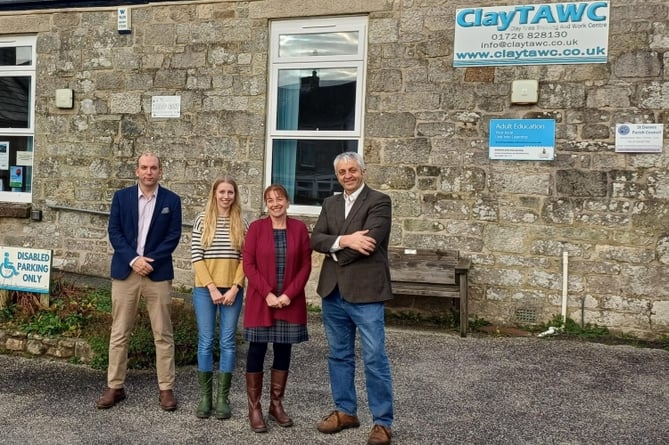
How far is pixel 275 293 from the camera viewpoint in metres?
3.83

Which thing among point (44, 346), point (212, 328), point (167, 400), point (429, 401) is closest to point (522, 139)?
point (429, 401)

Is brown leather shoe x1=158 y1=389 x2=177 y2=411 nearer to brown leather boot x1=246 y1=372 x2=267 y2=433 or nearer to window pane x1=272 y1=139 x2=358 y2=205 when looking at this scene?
brown leather boot x1=246 y1=372 x2=267 y2=433

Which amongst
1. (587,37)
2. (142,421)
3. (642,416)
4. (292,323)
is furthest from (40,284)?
(587,37)

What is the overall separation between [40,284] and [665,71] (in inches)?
247

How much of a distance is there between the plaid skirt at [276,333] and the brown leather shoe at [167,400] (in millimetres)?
866

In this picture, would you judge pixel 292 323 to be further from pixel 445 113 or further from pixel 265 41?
pixel 265 41

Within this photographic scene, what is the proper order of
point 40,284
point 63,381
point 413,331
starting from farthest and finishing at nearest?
point 413,331 < point 40,284 < point 63,381

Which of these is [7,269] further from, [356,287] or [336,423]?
[356,287]

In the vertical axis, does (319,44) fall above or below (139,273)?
above

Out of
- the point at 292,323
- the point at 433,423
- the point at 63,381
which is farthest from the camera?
the point at 63,381

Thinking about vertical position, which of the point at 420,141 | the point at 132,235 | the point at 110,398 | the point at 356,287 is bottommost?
the point at 110,398

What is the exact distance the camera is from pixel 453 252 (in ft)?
22.1

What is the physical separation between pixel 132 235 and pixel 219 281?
76 centimetres

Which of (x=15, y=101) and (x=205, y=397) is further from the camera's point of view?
(x=15, y=101)
